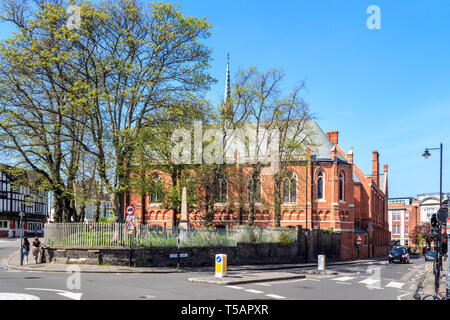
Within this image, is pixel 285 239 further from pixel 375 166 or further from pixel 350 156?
pixel 375 166

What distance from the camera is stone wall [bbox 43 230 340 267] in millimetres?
24938

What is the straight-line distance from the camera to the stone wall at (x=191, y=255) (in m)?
24.9

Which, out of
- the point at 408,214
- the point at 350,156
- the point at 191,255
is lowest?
the point at 408,214

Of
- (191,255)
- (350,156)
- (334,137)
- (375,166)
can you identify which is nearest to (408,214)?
(375,166)

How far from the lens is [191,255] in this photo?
2814 cm

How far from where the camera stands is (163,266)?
26406mm

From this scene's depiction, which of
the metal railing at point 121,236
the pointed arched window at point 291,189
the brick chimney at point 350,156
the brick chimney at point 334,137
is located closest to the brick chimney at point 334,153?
the brick chimney at point 350,156

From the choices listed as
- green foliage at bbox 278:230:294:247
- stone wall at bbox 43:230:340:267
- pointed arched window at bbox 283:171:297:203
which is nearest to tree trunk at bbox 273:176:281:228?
stone wall at bbox 43:230:340:267

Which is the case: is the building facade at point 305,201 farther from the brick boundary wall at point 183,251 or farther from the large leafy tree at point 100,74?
the large leafy tree at point 100,74
